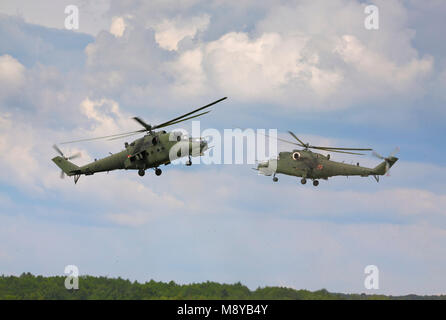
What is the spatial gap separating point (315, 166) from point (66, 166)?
131 ft

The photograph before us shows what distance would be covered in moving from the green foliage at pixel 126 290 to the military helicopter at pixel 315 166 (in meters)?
18.8

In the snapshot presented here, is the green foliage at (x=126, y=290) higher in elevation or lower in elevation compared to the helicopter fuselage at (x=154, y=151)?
lower

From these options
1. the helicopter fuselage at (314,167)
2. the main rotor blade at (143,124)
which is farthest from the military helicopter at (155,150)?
the helicopter fuselage at (314,167)

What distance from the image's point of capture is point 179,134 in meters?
69.4

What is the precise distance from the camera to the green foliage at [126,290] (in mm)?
89250

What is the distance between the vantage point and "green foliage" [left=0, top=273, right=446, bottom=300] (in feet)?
293

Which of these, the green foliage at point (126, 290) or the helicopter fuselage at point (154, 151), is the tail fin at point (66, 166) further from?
the green foliage at point (126, 290)

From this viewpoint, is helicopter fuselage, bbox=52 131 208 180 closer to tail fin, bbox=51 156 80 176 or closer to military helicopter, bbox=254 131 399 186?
tail fin, bbox=51 156 80 176

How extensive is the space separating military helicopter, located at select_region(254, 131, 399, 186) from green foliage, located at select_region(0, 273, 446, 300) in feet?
61.8

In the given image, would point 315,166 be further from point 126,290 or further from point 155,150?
point 126,290

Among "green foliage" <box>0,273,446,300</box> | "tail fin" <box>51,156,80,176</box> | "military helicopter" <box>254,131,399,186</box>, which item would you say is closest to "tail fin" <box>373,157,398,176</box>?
"military helicopter" <box>254,131,399,186</box>
